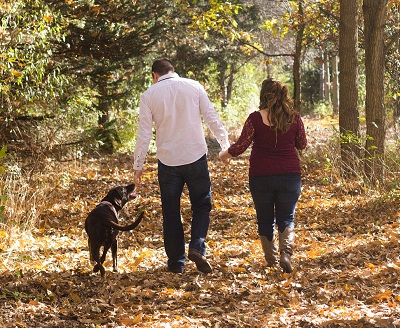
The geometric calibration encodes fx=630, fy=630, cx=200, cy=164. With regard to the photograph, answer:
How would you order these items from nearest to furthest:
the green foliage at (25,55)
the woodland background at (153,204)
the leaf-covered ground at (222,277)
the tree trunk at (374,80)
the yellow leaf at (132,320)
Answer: the yellow leaf at (132,320)
the leaf-covered ground at (222,277)
the woodland background at (153,204)
the green foliage at (25,55)
the tree trunk at (374,80)

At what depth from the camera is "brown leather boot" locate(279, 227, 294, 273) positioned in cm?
670

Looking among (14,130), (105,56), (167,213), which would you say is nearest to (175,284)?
(167,213)

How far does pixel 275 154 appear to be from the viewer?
6547mm

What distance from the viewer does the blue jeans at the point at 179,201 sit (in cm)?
668

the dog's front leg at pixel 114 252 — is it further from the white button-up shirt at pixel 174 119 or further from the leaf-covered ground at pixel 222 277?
the white button-up shirt at pixel 174 119

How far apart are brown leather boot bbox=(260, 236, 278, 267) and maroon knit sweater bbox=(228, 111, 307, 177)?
0.80 metres

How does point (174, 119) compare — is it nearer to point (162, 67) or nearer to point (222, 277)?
point (162, 67)

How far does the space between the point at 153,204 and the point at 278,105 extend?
5689 millimetres

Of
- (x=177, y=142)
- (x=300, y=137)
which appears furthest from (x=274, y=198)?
(x=177, y=142)

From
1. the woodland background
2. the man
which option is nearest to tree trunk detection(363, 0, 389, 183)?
the woodland background

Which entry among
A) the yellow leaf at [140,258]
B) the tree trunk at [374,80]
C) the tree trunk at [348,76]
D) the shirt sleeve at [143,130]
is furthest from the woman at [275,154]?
the tree trunk at [348,76]

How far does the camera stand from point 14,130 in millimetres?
11547

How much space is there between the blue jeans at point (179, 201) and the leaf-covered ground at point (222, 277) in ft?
1.00

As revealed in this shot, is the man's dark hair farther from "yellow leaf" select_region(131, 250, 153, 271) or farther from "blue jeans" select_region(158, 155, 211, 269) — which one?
"yellow leaf" select_region(131, 250, 153, 271)
